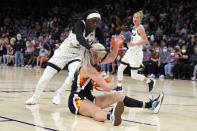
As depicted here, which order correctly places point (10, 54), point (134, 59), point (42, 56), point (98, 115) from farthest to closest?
point (10, 54)
point (42, 56)
point (134, 59)
point (98, 115)

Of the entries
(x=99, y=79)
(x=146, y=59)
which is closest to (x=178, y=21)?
(x=146, y=59)

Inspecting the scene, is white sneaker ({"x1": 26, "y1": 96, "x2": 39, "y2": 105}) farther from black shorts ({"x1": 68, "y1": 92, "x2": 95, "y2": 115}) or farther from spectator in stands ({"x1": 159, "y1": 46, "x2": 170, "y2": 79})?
spectator in stands ({"x1": 159, "y1": 46, "x2": 170, "y2": 79})

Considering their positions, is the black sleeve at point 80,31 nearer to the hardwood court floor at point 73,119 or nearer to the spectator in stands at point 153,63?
the hardwood court floor at point 73,119

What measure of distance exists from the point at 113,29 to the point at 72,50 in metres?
13.6

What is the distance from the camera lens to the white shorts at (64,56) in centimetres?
525

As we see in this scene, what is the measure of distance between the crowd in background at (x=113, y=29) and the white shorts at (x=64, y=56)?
12.4ft

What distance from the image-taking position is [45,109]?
494 centimetres

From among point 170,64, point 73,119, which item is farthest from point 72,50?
point 170,64

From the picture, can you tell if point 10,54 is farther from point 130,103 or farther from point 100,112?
point 100,112

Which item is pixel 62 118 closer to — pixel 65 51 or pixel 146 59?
pixel 65 51

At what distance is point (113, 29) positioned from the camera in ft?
61.7

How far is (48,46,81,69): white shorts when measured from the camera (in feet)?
17.2

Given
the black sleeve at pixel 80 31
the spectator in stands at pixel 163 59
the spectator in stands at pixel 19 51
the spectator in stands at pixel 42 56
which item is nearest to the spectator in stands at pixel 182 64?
the spectator in stands at pixel 163 59

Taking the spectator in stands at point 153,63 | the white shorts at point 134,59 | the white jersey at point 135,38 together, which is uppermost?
the white jersey at point 135,38
